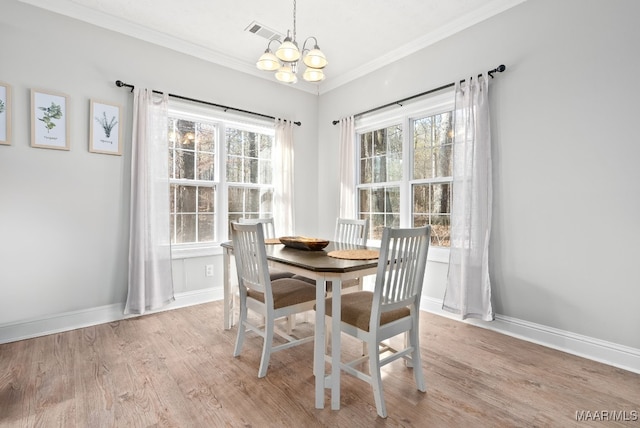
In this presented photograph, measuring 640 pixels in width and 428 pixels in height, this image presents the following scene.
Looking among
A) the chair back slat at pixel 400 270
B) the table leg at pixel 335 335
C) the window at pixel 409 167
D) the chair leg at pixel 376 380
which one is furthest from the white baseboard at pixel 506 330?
the table leg at pixel 335 335

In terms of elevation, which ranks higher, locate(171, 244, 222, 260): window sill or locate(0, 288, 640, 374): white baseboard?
locate(171, 244, 222, 260): window sill

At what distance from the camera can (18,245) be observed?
261 centimetres

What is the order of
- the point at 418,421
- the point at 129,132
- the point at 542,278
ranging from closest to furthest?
the point at 418,421
the point at 542,278
the point at 129,132

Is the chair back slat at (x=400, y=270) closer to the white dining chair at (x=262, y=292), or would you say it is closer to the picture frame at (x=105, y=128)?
the white dining chair at (x=262, y=292)

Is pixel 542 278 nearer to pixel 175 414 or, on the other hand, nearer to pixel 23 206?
pixel 175 414

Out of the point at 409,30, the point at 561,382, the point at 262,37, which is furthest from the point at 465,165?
the point at 262,37

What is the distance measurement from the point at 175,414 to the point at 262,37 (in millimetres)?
3331

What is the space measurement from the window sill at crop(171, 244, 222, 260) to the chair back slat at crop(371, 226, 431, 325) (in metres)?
2.52

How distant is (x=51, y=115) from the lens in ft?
8.93

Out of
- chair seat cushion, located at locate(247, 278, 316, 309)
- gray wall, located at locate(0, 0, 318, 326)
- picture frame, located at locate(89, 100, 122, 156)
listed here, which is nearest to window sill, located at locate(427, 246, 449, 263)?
chair seat cushion, located at locate(247, 278, 316, 309)

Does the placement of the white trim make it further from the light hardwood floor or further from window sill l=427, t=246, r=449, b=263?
window sill l=427, t=246, r=449, b=263

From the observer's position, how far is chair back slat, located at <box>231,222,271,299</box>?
1953 millimetres

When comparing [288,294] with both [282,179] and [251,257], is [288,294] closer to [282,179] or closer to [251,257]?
[251,257]

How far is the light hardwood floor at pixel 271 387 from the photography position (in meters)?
1.65
